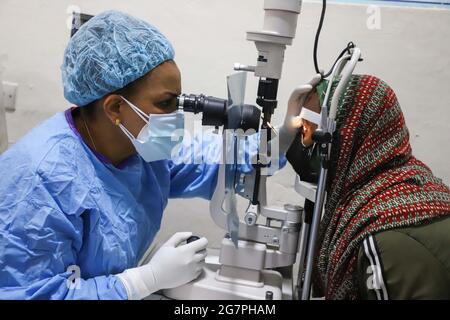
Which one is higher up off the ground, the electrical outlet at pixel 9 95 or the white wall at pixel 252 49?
the white wall at pixel 252 49

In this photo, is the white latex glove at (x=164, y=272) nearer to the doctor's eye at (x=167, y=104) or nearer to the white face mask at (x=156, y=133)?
the white face mask at (x=156, y=133)

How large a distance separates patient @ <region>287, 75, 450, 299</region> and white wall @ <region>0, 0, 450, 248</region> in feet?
1.82

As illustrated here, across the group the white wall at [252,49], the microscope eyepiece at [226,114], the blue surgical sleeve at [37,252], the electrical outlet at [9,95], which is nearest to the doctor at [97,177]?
the blue surgical sleeve at [37,252]

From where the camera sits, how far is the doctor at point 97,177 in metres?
0.84

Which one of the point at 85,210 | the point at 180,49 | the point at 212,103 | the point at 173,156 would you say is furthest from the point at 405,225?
the point at 180,49

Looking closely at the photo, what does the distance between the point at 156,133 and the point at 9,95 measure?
104 cm

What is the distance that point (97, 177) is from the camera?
3.25ft

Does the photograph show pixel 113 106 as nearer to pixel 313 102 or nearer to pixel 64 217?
pixel 64 217

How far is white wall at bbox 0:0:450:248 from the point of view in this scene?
1.43 metres

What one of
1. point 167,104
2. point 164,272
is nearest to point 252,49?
point 167,104

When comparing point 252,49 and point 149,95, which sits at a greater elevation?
point 252,49

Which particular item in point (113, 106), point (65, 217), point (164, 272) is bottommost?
point (164, 272)

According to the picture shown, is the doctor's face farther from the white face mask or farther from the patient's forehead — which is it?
the patient's forehead
